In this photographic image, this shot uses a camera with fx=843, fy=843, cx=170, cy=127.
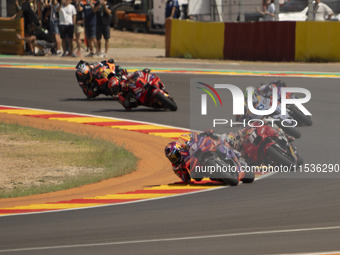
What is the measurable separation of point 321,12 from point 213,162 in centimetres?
1440

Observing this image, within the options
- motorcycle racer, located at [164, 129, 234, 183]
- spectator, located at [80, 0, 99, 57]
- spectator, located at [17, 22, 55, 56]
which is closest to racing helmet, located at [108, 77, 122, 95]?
motorcycle racer, located at [164, 129, 234, 183]

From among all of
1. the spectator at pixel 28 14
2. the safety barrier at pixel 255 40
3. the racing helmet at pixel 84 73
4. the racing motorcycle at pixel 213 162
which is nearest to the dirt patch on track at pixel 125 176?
the racing motorcycle at pixel 213 162

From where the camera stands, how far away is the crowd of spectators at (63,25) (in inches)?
979

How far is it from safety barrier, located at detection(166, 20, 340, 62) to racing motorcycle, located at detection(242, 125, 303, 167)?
12475 mm

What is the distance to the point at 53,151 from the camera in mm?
13852

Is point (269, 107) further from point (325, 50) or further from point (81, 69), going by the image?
point (325, 50)

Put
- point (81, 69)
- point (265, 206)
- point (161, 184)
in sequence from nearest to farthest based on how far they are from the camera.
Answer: point (265, 206), point (161, 184), point (81, 69)

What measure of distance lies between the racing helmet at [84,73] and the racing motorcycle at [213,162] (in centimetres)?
811

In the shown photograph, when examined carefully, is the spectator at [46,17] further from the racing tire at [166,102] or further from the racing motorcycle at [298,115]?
the racing motorcycle at [298,115]

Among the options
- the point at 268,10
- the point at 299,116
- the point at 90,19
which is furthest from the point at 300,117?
the point at 90,19

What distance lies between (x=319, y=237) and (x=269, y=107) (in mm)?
6508

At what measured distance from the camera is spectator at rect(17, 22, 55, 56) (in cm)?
2598

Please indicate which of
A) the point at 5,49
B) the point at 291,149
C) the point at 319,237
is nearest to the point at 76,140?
the point at 291,149

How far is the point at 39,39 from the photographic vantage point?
1041 inches
